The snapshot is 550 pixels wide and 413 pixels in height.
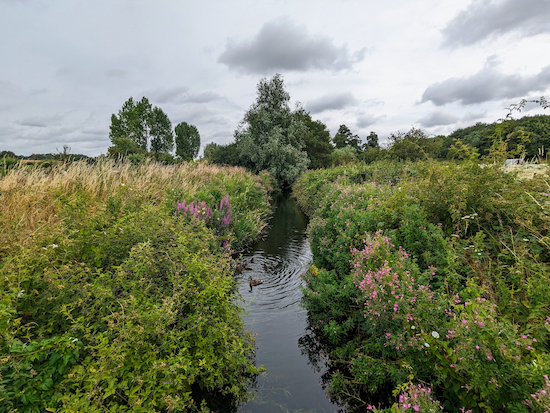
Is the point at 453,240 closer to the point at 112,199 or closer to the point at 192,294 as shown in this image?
the point at 192,294

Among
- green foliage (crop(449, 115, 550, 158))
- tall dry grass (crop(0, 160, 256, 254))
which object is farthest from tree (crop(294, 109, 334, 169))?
tall dry grass (crop(0, 160, 256, 254))

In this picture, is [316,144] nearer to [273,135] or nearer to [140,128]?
[273,135]

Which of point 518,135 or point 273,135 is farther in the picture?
point 273,135

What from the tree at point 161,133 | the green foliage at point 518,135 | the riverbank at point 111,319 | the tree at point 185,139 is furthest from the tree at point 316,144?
the riverbank at point 111,319

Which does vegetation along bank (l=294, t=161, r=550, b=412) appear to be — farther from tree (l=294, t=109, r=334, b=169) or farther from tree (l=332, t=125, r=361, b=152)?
tree (l=332, t=125, r=361, b=152)

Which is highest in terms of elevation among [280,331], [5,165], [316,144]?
[316,144]

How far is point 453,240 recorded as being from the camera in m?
3.59

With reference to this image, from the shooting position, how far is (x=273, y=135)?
28109 mm

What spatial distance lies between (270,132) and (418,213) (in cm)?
2594

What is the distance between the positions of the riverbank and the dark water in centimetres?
35

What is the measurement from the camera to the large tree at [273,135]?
1118 inches

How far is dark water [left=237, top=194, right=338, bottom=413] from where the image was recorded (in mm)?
3363

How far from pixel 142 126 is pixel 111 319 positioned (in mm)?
51614

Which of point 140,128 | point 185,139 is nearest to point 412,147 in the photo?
point 140,128
